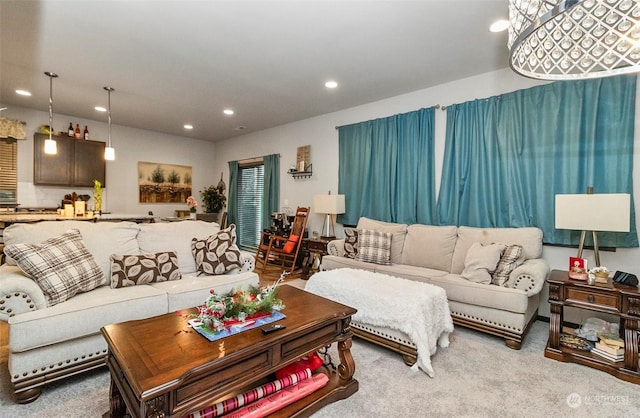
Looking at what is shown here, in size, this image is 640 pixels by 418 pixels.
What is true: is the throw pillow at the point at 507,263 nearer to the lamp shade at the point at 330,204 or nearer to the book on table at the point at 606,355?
the book on table at the point at 606,355

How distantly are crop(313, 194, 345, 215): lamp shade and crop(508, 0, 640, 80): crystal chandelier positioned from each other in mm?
3407

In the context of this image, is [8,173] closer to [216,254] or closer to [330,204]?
[216,254]

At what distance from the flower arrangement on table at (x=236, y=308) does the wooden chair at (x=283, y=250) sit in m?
3.11

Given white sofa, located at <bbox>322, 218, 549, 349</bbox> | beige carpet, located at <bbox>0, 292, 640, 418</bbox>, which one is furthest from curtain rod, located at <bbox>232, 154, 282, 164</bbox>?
beige carpet, located at <bbox>0, 292, 640, 418</bbox>

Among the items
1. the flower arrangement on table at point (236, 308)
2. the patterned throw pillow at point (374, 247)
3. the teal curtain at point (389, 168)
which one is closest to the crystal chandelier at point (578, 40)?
the flower arrangement on table at point (236, 308)

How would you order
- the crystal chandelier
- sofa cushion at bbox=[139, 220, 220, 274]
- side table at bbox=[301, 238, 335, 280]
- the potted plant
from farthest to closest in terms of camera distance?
the potted plant → side table at bbox=[301, 238, 335, 280] → sofa cushion at bbox=[139, 220, 220, 274] → the crystal chandelier

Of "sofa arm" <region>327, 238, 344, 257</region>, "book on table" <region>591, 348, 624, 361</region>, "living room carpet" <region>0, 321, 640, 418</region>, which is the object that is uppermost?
"sofa arm" <region>327, 238, 344, 257</region>

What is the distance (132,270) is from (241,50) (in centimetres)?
233

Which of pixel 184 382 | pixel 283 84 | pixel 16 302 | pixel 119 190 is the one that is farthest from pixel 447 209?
pixel 119 190

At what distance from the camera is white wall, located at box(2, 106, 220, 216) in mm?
5176

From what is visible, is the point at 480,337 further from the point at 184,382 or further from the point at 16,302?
the point at 16,302

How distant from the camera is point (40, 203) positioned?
17.6 feet

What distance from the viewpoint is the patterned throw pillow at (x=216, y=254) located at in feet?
10.1

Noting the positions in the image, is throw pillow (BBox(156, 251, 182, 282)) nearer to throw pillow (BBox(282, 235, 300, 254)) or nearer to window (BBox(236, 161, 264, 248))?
throw pillow (BBox(282, 235, 300, 254))
